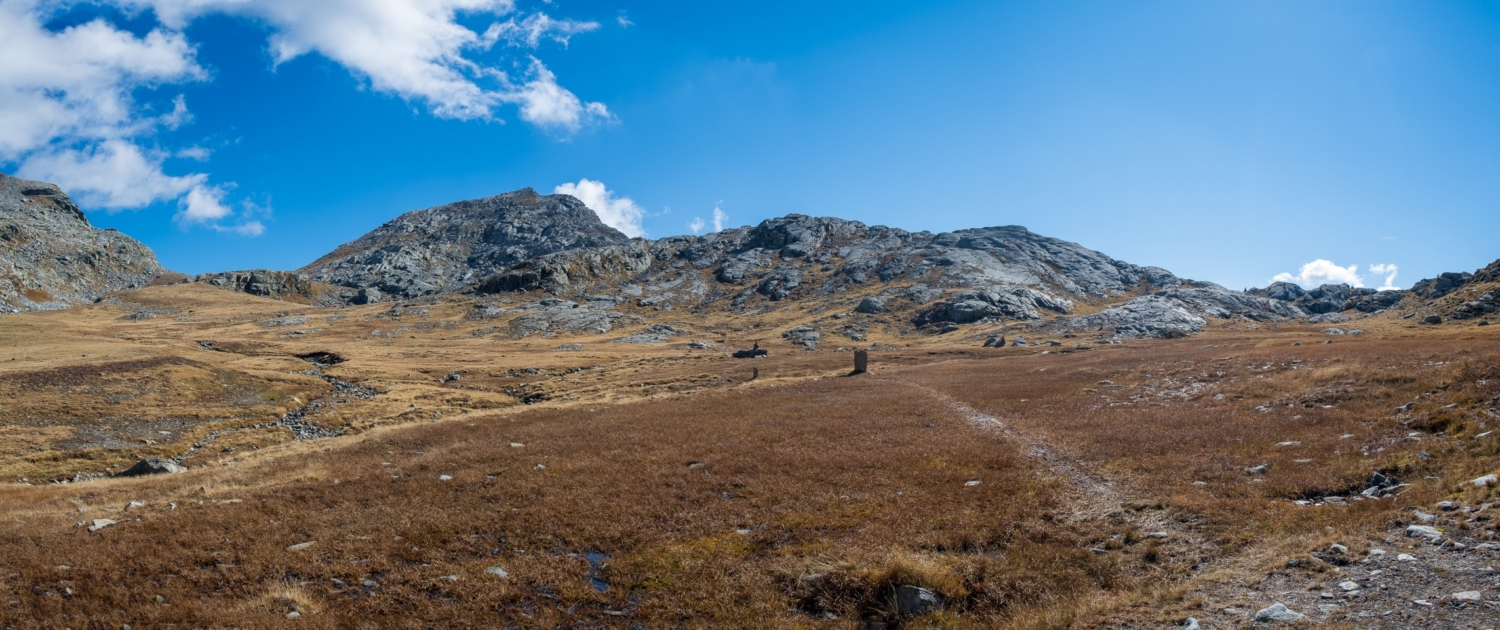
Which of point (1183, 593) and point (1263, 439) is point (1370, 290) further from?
point (1183, 593)

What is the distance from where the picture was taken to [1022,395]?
1638 inches

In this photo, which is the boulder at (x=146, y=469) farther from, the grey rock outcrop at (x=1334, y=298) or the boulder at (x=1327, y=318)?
the grey rock outcrop at (x=1334, y=298)

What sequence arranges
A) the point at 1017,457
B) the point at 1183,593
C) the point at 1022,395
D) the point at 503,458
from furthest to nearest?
1. the point at 1022,395
2. the point at 503,458
3. the point at 1017,457
4. the point at 1183,593

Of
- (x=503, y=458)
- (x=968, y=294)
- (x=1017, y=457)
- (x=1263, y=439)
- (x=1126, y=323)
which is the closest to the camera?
(x=1263, y=439)

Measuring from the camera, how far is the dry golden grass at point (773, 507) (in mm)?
12445

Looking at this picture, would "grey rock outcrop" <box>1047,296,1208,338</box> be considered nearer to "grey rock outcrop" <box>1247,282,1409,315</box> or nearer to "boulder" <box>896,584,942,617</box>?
"grey rock outcrop" <box>1247,282,1409,315</box>

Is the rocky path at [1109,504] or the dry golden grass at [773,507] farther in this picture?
the rocky path at [1109,504]

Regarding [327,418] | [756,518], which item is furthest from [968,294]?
[756,518]

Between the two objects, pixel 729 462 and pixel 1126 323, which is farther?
pixel 1126 323

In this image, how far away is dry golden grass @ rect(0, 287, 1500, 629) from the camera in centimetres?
1245

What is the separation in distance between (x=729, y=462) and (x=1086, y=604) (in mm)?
14916

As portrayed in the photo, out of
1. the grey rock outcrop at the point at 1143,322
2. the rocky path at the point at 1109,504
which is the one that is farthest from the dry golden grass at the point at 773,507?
the grey rock outcrop at the point at 1143,322

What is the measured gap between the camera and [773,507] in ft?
61.3

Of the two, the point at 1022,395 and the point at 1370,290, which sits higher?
the point at 1370,290
